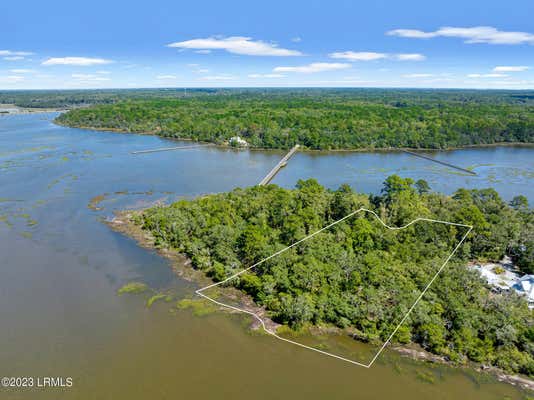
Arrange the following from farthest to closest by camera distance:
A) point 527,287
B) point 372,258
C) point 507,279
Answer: point 507,279 < point 372,258 < point 527,287

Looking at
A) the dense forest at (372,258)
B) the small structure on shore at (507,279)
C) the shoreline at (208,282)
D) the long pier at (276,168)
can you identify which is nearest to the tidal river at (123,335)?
the shoreline at (208,282)

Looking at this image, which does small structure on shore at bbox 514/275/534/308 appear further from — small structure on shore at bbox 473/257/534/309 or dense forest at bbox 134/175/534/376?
dense forest at bbox 134/175/534/376

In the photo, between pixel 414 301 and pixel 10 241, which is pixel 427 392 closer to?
pixel 414 301

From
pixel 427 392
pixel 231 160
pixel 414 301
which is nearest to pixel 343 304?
pixel 414 301

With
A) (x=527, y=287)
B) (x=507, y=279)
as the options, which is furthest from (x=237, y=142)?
(x=527, y=287)

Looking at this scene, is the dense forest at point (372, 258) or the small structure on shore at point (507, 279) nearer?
the dense forest at point (372, 258)

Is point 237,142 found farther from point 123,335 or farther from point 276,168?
point 123,335

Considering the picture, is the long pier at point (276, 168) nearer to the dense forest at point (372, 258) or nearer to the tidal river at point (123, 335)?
the tidal river at point (123, 335)
